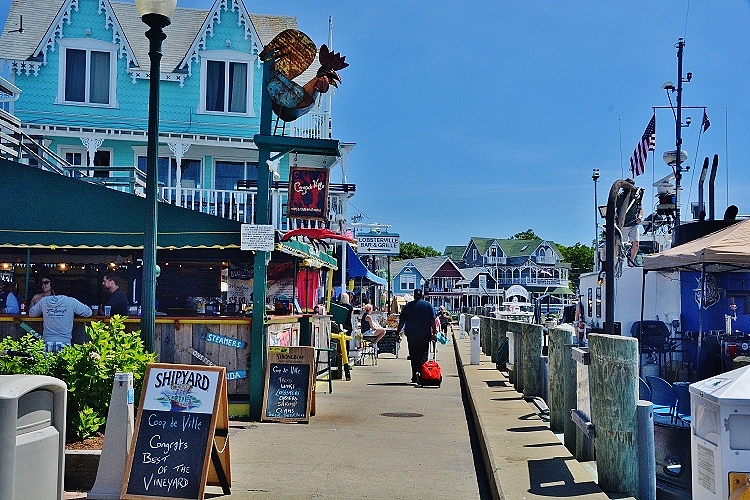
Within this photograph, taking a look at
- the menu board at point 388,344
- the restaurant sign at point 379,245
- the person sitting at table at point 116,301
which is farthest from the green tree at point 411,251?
the person sitting at table at point 116,301

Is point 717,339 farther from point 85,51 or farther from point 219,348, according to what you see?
point 85,51

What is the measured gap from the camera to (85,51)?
72.9ft

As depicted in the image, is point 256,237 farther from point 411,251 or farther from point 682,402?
point 411,251

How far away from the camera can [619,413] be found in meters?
6.25

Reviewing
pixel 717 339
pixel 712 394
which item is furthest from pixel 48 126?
pixel 712 394

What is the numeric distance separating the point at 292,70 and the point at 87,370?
18.9ft

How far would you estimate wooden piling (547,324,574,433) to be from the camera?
348 inches

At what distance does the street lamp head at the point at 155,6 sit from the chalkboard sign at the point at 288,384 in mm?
5190

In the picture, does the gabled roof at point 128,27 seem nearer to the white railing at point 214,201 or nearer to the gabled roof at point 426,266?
the white railing at point 214,201

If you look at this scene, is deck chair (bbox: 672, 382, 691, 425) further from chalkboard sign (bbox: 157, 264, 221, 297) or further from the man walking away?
chalkboard sign (bbox: 157, 264, 221, 297)

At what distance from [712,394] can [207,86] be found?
2066 cm

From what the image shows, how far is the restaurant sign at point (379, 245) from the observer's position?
123 ft

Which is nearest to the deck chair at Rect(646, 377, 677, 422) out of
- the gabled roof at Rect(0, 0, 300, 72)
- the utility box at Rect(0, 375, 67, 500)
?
the utility box at Rect(0, 375, 67, 500)

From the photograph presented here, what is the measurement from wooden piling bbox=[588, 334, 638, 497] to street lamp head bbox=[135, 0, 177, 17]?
5.11 metres
